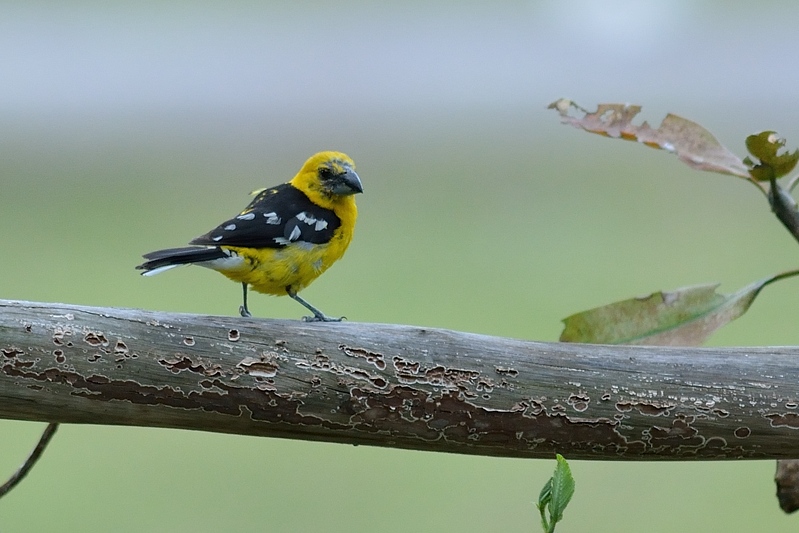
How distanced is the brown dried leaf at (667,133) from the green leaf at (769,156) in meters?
0.06

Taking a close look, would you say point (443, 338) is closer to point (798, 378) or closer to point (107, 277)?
point (798, 378)

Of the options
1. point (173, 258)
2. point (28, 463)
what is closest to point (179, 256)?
point (173, 258)

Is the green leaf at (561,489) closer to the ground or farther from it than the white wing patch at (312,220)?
closer to the ground

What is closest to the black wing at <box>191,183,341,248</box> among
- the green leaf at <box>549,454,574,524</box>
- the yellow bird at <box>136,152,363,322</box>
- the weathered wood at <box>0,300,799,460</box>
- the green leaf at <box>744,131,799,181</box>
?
the yellow bird at <box>136,152,363,322</box>

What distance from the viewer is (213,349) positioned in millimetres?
909

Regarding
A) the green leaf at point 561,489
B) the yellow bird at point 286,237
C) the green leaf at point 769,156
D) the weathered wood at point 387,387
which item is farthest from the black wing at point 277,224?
the green leaf at point 561,489

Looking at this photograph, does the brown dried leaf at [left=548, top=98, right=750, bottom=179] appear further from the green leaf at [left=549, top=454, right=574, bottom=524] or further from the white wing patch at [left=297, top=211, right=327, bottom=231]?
the green leaf at [left=549, top=454, right=574, bottom=524]

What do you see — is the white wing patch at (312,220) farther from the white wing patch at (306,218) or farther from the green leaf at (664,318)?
the green leaf at (664,318)

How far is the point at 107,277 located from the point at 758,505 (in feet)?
8.35

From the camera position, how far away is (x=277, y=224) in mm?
1321

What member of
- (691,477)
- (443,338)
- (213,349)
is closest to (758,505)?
(691,477)

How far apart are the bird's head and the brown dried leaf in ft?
1.31

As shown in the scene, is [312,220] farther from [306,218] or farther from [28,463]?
[28,463]

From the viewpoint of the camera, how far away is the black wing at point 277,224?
127 centimetres
